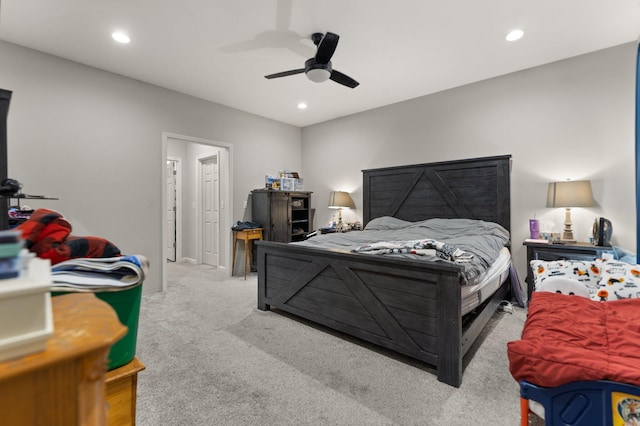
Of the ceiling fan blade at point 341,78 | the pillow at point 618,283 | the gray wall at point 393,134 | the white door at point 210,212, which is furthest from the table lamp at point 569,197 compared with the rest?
the white door at point 210,212

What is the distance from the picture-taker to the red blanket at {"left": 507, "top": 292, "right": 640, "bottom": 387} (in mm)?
989

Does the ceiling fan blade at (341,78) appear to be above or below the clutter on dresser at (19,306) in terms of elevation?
above

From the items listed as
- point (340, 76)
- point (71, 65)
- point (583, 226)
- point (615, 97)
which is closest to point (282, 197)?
point (340, 76)

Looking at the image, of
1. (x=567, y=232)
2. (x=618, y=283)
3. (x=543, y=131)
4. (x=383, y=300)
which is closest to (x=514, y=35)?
(x=543, y=131)

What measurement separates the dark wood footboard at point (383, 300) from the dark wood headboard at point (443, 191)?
1.16m

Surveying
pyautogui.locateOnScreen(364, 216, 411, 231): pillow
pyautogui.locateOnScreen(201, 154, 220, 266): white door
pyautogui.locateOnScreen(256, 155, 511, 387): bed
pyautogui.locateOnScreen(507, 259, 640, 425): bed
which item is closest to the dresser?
pyautogui.locateOnScreen(507, 259, 640, 425): bed

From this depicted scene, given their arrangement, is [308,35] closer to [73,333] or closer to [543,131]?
[543,131]

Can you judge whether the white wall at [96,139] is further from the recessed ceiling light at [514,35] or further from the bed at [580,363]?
the bed at [580,363]

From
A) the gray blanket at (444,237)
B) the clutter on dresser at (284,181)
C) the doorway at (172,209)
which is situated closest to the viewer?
the gray blanket at (444,237)

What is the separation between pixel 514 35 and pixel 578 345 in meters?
2.82

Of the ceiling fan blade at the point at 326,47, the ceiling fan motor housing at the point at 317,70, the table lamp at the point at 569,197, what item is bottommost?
the table lamp at the point at 569,197

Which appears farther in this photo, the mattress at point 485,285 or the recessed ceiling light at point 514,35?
the recessed ceiling light at point 514,35

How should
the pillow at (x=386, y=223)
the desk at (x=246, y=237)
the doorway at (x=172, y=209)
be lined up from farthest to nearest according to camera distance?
the doorway at (x=172, y=209), the desk at (x=246, y=237), the pillow at (x=386, y=223)

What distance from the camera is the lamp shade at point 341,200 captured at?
489cm
